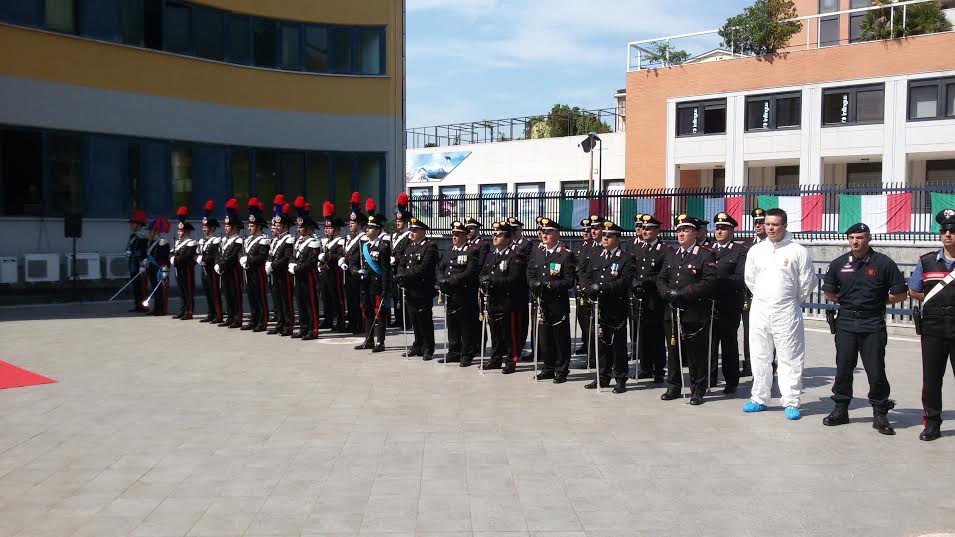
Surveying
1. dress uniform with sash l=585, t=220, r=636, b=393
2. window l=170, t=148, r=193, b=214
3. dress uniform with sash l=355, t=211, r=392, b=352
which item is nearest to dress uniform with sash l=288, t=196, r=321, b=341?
dress uniform with sash l=355, t=211, r=392, b=352

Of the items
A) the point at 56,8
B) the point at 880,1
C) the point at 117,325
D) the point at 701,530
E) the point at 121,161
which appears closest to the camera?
the point at 701,530

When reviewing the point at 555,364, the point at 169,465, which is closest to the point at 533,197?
the point at 555,364

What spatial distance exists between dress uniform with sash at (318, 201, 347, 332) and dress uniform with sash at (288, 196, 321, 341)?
236 mm

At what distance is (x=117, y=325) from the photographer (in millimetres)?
16453

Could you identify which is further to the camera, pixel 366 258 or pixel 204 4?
pixel 204 4

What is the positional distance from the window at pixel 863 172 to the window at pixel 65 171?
2645 centimetres

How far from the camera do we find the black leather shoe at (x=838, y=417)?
28.0ft

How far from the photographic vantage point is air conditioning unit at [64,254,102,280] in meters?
20.8

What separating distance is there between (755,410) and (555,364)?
288 centimetres

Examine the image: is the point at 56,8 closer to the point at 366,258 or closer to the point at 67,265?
the point at 67,265

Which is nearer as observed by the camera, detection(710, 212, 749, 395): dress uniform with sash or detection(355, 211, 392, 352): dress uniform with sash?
detection(710, 212, 749, 395): dress uniform with sash

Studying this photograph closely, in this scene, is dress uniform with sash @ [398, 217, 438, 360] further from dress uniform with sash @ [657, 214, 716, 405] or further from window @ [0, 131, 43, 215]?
window @ [0, 131, 43, 215]

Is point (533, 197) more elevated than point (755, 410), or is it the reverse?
point (533, 197)

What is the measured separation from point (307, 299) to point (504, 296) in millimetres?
4495
